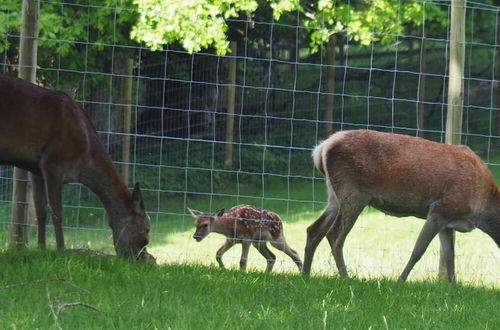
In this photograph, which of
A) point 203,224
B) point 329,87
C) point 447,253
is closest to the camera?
point 447,253

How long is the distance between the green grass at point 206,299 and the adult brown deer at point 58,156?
4.47 feet

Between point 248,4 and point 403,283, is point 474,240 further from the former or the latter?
point 403,283

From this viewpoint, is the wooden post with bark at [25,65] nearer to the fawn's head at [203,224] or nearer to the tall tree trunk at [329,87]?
the fawn's head at [203,224]

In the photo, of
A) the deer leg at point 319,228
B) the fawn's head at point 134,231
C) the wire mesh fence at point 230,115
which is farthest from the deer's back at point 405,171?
the fawn's head at point 134,231

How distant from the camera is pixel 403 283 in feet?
24.8

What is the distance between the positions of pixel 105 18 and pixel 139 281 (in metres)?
8.20

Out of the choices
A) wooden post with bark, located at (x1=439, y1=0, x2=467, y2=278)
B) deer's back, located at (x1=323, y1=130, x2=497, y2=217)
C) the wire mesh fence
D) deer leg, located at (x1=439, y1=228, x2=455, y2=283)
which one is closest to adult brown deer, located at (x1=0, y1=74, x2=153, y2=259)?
the wire mesh fence

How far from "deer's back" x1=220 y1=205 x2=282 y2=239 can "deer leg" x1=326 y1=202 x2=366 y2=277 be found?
1.68m

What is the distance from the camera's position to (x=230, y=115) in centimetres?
1354

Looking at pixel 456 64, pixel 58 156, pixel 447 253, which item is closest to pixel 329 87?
pixel 456 64

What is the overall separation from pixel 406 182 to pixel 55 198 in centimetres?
299

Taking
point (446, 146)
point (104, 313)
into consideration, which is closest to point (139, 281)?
point (104, 313)

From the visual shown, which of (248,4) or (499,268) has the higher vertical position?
(248,4)

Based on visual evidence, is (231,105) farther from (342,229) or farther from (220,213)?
(342,229)
